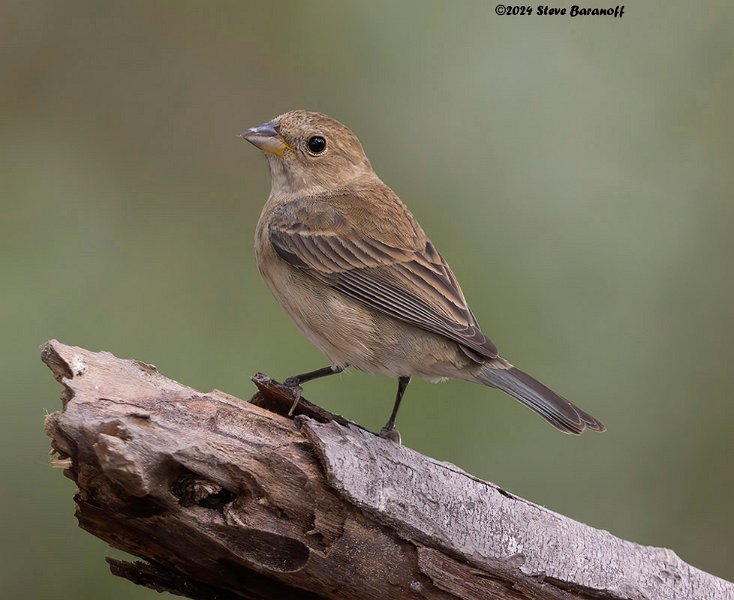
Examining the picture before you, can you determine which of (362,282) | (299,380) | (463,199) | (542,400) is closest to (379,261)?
(362,282)

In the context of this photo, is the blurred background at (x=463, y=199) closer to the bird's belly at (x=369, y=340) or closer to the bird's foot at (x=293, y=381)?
the bird's belly at (x=369, y=340)

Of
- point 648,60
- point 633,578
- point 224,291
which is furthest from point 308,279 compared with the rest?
point 648,60

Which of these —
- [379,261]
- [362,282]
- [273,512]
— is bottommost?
[273,512]

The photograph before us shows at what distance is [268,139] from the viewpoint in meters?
5.02

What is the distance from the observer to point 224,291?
18.2 feet

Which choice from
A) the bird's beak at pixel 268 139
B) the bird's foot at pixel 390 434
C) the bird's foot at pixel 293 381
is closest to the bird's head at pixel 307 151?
the bird's beak at pixel 268 139

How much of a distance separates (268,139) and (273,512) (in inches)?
86.8

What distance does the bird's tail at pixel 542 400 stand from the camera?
13.5ft

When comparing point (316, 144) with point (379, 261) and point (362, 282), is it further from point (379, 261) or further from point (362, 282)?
point (362, 282)

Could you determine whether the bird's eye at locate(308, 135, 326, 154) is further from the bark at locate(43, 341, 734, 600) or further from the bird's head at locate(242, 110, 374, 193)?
the bark at locate(43, 341, 734, 600)

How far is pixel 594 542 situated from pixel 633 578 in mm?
172

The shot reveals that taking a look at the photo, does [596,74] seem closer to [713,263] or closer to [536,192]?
[536,192]

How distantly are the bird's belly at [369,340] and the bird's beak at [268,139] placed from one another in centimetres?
87

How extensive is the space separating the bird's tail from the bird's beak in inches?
60.4
